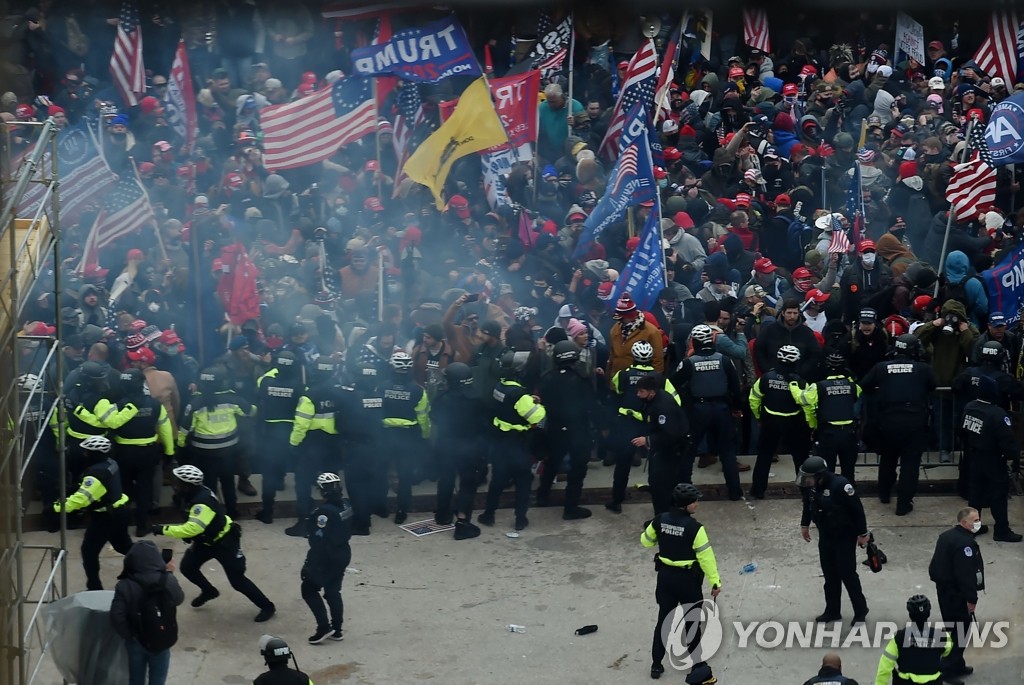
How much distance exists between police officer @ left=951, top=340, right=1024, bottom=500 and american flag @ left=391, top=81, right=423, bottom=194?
7.30 m

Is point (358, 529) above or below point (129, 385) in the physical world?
below

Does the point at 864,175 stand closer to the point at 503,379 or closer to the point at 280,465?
the point at 503,379

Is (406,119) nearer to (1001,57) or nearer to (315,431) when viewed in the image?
(315,431)

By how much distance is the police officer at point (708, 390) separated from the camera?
13055 millimetres

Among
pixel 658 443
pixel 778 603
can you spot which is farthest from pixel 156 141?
pixel 778 603

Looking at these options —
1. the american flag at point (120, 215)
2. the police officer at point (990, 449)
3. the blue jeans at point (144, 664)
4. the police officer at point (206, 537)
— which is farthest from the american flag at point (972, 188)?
the blue jeans at point (144, 664)

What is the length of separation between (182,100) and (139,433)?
20.4ft

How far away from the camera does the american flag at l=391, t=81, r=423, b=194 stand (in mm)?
17750

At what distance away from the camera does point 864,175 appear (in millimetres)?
18266

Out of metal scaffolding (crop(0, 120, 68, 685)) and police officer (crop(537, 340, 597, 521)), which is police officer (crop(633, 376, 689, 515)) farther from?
metal scaffolding (crop(0, 120, 68, 685))

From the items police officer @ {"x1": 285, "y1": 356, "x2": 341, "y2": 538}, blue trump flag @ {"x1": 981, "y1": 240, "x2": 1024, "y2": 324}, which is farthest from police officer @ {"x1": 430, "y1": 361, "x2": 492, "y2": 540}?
blue trump flag @ {"x1": 981, "y1": 240, "x2": 1024, "y2": 324}

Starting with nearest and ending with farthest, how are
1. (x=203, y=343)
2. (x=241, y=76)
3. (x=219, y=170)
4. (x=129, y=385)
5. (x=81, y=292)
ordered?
1. (x=129, y=385)
2. (x=81, y=292)
3. (x=203, y=343)
4. (x=219, y=170)
5. (x=241, y=76)

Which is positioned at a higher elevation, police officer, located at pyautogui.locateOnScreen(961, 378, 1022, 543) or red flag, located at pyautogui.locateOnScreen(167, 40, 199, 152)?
red flag, located at pyautogui.locateOnScreen(167, 40, 199, 152)

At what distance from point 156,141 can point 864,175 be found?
868 cm
